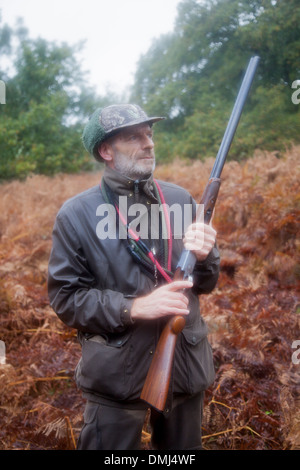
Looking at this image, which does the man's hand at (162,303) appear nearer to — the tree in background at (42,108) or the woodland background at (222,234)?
the woodland background at (222,234)

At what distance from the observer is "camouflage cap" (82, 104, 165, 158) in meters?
2.36

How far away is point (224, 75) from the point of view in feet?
42.9

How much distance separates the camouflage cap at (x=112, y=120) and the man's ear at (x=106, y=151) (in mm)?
36

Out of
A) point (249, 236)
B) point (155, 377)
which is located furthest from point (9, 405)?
point (249, 236)

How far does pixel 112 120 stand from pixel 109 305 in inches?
42.4

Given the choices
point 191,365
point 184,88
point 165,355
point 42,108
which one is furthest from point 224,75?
point 165,355

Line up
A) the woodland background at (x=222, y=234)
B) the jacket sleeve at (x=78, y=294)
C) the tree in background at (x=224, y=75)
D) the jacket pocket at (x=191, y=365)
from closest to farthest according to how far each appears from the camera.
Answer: the jacket sleeve at (x=78, y=294), the jacket pocket at (x=191, y=365), the woodland background at (x=222, y=234), the tree in background at (x=224, y=75)

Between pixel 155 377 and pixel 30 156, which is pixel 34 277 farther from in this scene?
pixel 30 156

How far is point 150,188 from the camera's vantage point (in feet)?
8.02

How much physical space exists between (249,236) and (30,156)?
12.6 meters

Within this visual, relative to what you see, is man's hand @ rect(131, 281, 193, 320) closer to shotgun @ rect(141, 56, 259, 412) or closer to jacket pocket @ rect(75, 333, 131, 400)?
shotgun @ rect(141, 56, 259, 412)

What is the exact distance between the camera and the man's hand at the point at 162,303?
6.83 ft

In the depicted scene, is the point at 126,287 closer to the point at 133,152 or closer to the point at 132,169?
the point at 132,169

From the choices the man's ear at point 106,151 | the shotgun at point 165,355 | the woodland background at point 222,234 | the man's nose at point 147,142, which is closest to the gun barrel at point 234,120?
the shotgun at point 165,355
